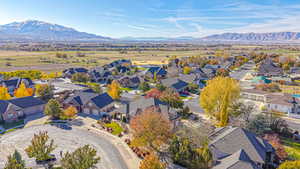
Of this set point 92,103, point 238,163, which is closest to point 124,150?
point 238,163

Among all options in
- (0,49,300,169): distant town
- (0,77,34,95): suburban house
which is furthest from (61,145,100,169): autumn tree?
(0,77,34,95): suburban house

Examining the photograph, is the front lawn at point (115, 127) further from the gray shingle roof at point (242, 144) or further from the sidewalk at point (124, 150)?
the gray shingle roof at point (242, 144)

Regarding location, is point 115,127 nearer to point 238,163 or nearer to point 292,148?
point 238,163

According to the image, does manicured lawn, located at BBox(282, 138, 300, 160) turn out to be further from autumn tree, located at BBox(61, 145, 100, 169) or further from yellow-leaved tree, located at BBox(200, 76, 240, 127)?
autumn tree, located at BBox(61, 145, 100, 169)

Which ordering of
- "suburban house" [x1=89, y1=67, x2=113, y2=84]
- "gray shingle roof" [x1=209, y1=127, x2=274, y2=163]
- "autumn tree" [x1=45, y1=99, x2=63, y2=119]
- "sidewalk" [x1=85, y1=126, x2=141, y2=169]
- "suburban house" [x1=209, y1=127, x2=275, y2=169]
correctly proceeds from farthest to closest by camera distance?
"suburban house" [x1=89, y1=67, x2=113, y2=84] → "autumn tree" [x1=45, y1=99, x2=63, y2=119] → "sidewalk" [x1=85, y1=126, x2=141, y2=169] → "gray shingle roof" [x1=209, y1=127, x2=274, y2=163] → "suburban house" [x1=209, y1=127, x2=275, y2=169]

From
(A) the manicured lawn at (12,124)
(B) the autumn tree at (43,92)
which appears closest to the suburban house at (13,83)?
(B) the autumn tree at (43,92)

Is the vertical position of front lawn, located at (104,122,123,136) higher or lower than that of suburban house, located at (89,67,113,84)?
lower

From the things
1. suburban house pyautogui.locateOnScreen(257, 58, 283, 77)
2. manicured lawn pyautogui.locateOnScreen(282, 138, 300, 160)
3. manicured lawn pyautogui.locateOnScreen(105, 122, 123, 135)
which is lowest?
manicured lawn pyautogui.locateOnScreen(105, 122, 123, 135)

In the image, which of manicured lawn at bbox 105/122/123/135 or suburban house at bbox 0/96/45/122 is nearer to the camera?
manicured lawn at bbox 105/122/123/135
